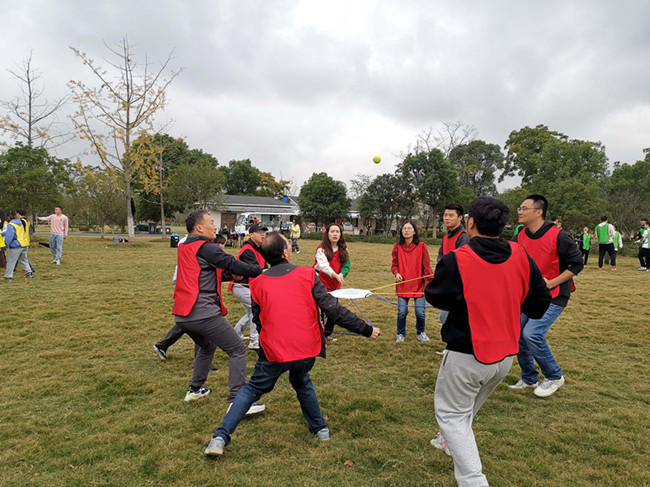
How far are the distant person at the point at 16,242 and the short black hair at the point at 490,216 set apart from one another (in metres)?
11.7

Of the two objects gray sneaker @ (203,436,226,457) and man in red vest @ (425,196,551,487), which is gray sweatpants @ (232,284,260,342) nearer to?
gray sneaker @ (203,436,226,457)

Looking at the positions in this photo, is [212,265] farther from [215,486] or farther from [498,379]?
[498,379]

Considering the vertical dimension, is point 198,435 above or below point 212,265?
below

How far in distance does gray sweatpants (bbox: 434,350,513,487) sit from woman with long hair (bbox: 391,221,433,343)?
10.4 feet

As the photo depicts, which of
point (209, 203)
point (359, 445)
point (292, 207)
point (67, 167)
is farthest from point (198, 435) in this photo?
point (292, 207)

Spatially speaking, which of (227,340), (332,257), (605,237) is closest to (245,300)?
(332,257)

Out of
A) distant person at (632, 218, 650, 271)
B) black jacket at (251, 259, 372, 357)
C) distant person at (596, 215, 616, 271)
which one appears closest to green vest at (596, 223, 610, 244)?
distant person at (596, 215, 616, 271)

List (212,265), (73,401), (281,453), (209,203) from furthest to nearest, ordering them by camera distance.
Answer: (209,203)
(73,401)
(212,265)
(281,453)

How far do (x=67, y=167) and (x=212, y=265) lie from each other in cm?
2422

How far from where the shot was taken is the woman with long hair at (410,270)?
558cm

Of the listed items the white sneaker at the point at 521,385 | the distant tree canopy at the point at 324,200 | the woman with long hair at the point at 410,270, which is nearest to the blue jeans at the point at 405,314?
the woman with long hair at the point at 410,270

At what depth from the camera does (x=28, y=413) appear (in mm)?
3588

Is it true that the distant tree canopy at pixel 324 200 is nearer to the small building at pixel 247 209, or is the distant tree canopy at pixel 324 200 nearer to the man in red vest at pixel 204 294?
the small building at pixel 247 209

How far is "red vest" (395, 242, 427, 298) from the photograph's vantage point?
5.57 metres
